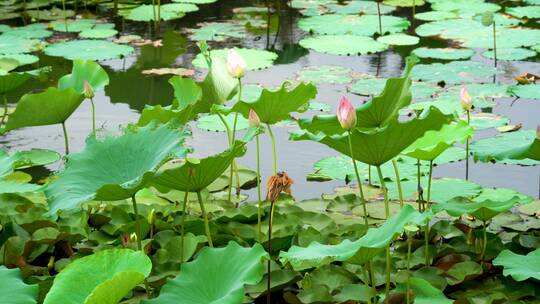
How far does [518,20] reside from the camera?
17.6 feet

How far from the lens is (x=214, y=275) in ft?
6.44

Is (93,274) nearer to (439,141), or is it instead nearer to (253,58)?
(439,141)

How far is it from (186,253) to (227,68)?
67 centimetres

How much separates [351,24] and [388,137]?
3.27 meters

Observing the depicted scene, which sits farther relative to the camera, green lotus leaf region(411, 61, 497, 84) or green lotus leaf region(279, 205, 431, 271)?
green lotus leaf region(411, 61, 497, 84)

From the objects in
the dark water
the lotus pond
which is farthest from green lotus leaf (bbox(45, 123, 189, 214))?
the dark water

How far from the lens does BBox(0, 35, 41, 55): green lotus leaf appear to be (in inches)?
195

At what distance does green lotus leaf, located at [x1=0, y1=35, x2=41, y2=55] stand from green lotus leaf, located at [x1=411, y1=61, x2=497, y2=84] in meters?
2.03

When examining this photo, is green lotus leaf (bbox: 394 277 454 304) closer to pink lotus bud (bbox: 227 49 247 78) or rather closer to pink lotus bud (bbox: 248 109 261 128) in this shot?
pink lotus bud (bbox: 248 109 261 128)

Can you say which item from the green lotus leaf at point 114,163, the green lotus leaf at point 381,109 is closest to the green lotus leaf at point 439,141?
the green lotus leaf at point 381,109

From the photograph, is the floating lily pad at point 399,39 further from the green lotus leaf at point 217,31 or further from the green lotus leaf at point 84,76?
the green lotus leaf at point 84,76

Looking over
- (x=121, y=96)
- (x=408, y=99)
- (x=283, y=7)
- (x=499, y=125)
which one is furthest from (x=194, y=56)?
(x=408, y=99)

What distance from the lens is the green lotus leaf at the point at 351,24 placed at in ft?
17.2

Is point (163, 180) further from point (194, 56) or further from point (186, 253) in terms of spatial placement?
point (194, 56)
